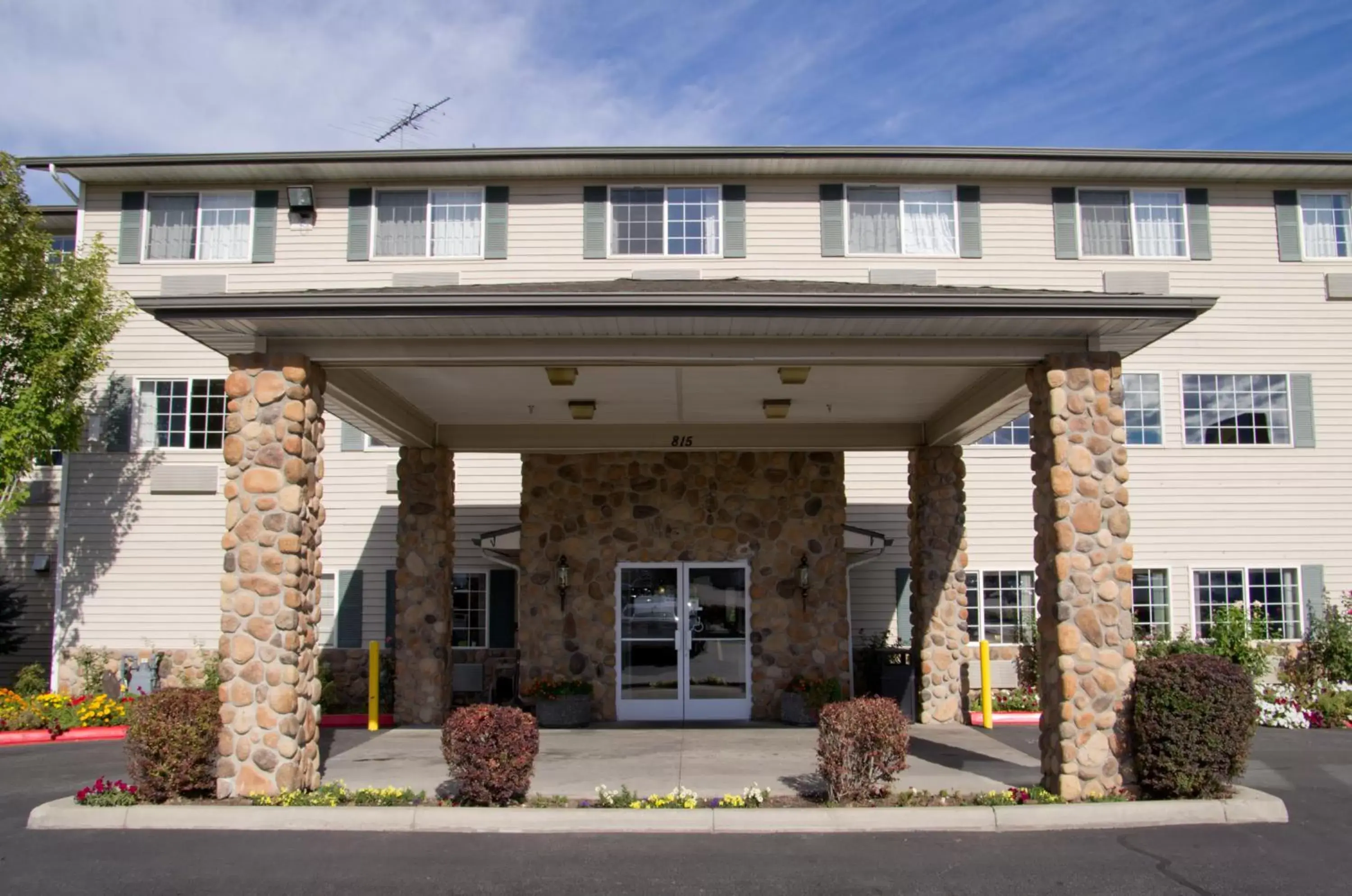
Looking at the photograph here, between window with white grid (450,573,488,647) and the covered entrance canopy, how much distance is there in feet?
18.8

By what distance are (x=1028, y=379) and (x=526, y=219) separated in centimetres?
940

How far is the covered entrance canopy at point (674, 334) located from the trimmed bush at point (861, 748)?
303 centimetres

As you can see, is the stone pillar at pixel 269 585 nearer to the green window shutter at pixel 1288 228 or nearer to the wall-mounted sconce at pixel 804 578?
the wall-mounted sconce at pixel 804 578

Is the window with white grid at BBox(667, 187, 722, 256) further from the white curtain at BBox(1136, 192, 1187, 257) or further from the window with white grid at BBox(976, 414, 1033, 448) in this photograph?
the white curtain at BBox(1136, 192, 1187, 257)

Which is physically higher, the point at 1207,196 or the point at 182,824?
the point at 1207,196

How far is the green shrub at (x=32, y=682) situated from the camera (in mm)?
15602

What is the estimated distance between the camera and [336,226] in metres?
16.3

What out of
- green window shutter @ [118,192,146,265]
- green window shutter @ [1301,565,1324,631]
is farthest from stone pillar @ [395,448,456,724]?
green window shutter @ [1301,565,1324,631]

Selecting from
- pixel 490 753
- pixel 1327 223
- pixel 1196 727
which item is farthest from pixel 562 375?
pixel 1327 223

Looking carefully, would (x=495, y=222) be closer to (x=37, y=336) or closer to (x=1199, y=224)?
(x=37, y=336)

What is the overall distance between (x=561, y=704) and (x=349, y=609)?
471 cm

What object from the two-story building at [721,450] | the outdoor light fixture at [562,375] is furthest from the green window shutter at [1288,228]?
the outdoor light fixture at [562,375]

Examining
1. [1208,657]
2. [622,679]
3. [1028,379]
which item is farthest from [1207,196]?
[622,679]

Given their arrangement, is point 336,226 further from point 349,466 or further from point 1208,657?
point 1208,657
